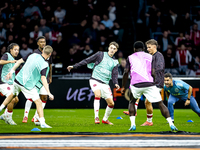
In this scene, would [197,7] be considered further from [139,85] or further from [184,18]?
[139,85]

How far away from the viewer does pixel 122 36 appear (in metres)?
19.0

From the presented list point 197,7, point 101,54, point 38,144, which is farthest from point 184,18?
point 38,144

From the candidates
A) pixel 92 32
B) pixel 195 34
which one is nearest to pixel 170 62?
pixel 195 34

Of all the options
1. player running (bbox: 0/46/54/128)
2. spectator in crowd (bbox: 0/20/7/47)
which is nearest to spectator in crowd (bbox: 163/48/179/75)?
spectator in crowd (bbox: 0/20/7/47)

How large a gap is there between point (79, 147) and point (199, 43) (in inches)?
568

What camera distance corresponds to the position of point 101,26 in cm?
1911

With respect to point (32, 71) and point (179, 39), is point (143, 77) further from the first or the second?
point (179, 39)

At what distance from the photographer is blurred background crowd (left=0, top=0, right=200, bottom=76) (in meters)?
18.1

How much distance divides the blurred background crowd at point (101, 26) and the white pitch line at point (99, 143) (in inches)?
429

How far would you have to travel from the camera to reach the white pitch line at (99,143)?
604cm

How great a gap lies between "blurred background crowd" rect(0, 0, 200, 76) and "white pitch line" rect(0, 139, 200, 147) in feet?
35.8

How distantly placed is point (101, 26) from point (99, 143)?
13.3 metres

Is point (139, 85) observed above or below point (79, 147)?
above

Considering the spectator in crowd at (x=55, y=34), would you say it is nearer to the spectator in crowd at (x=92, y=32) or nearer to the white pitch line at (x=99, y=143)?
the spectator in crowd at (x=92, y=32)
